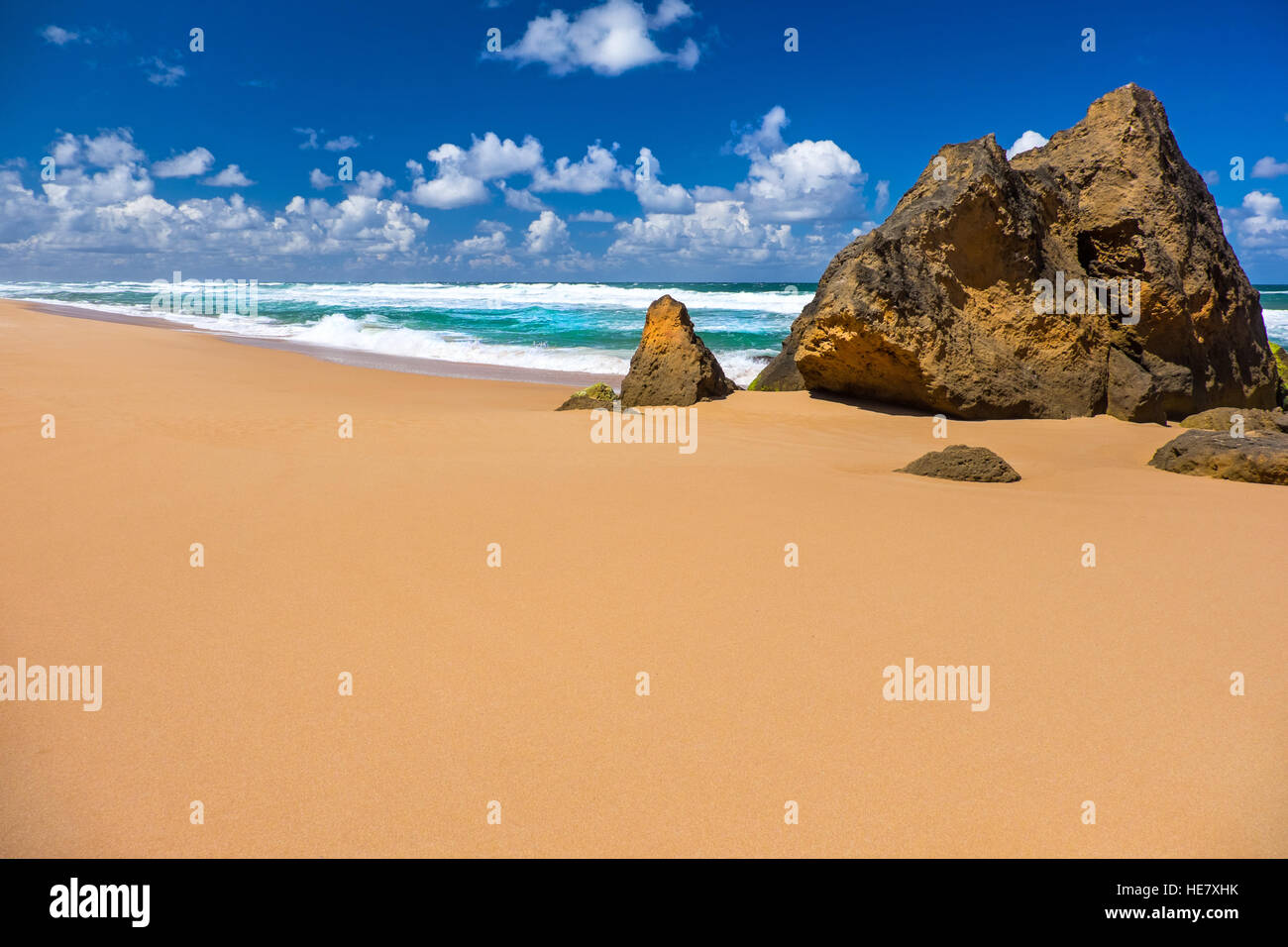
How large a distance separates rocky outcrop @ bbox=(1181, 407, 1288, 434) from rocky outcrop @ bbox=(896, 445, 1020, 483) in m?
2.78

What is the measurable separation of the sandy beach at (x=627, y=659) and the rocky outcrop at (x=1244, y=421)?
2.34 m

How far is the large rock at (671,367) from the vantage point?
296 inches

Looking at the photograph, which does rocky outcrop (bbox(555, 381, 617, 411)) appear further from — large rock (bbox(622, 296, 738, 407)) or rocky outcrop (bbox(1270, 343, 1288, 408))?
rocky outcrop (bbox(1270, 343, 1288, 408))

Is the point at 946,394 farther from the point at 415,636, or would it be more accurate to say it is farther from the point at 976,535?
the point at 415,636

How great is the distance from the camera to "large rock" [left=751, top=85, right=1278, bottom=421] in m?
6.69

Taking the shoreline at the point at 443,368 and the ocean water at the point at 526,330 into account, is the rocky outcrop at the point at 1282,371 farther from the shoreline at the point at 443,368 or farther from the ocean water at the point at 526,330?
the shoreline at the point at 443,368

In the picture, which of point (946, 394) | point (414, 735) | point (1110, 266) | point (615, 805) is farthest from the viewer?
point (1110, 266)

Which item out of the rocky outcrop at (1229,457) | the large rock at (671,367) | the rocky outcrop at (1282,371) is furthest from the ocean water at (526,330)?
the rocky outcrop at (1229,457)

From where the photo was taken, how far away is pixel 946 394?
6734 millimetres

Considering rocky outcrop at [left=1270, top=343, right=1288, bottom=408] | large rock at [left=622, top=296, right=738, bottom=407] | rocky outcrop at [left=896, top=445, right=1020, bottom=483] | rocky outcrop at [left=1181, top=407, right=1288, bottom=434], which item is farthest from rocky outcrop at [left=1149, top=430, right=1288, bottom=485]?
rocky outcrop at [left=1270, top=343, right=1288, bottom=408]

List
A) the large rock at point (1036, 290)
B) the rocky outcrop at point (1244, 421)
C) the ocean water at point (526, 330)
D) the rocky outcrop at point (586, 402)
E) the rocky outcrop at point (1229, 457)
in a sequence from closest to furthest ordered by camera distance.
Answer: the rocky outcrop at point (1229, 457), the rocky outcrop at point (1244, 421), the large rock at point (1036, 290), the rocky outcrop at point (586, 402), the ocean water at point (526, 330)
